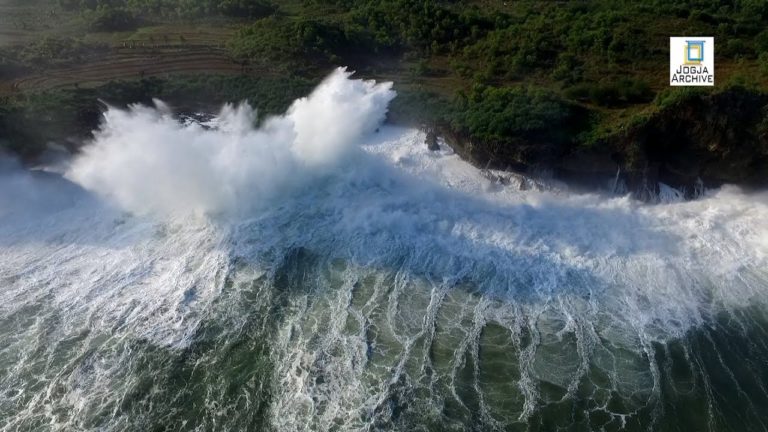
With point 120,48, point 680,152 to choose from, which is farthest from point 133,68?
point 680,152

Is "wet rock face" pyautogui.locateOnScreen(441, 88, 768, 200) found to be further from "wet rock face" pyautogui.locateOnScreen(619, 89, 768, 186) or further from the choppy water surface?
the choppy water surface

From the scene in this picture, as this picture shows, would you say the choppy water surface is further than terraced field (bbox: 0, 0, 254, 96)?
No

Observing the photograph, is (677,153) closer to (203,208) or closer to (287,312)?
(287,312)

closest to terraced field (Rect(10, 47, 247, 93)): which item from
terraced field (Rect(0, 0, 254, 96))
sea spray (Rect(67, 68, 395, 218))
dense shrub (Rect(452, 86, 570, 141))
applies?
terraced field (Rect(0, 0, 254, 96))

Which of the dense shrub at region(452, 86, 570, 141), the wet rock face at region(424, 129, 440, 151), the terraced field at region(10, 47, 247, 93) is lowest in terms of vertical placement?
the wet rock face at region(424, 129, 440, 151)

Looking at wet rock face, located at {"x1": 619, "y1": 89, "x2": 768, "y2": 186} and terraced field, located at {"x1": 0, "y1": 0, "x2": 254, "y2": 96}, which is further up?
terraced field, located at {"x1": 0, "y1": 0, "x2": 254, "y2": 96}

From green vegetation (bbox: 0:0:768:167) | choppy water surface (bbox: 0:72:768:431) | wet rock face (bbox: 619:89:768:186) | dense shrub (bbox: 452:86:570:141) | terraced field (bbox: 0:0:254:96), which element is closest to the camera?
choppy water surface (bbox: 0:72:768:431)

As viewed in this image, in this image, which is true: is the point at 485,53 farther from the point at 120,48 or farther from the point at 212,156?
the point at 120,48

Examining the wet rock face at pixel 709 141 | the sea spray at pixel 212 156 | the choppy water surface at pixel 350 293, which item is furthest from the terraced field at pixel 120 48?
the wet rock face at pixel 709 141
